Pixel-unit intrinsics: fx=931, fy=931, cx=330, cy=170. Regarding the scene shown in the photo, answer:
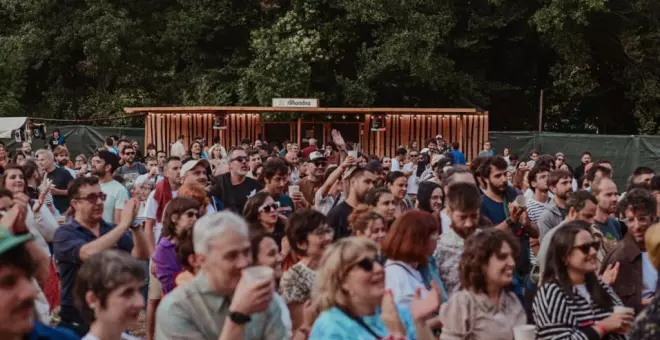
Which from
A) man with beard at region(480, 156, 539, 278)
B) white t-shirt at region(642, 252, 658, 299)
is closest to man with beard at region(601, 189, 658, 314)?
white t-shirt at region(642, 252, 658, 299)

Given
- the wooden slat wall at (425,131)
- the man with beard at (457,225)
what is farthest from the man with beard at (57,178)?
the wooden slat wall at (425,131)

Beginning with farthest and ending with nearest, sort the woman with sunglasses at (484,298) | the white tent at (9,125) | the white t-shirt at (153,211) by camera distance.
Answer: the white tent at (9,125), the white t-shirt at (153,211), the woman with sunglasses at (484,298)

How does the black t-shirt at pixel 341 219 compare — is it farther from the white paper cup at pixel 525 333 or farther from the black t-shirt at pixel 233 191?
the white paper cup at pixel 525 333

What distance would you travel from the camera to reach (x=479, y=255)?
523 cm

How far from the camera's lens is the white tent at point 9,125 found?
100 feet

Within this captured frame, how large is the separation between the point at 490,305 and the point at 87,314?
222 cm

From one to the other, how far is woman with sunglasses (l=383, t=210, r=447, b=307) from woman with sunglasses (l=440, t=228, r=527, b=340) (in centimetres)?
29

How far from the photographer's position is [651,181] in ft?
29.7

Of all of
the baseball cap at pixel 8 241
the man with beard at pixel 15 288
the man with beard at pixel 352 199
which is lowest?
the man with beard at pixel 352 199

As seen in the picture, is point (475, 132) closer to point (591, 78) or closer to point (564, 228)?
point (591, 78)

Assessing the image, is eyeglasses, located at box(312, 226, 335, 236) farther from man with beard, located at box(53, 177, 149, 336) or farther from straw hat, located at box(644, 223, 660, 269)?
straw hat, located at box(644, 223, 660, 269)

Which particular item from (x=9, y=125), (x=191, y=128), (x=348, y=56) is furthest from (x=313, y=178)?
(x=348, y=56)

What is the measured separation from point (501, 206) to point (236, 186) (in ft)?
9.77

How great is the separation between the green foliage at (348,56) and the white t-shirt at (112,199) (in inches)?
998
